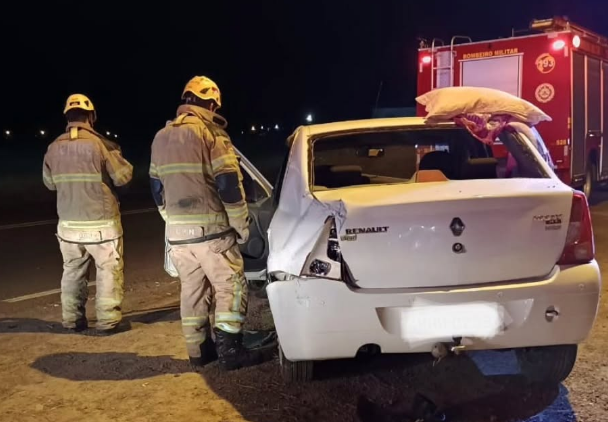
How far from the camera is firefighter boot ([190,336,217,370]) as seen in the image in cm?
470

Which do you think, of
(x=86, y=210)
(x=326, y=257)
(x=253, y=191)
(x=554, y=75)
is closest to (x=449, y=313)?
(x=326, y=257)

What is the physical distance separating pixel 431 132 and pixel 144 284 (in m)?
3.74

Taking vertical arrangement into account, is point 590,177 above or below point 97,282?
above

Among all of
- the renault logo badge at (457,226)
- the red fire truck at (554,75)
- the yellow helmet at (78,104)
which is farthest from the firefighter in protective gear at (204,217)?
the red fire truck at (554,75)

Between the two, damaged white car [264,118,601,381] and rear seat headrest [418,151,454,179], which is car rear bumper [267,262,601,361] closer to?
damaged white car [264,118,601,381]

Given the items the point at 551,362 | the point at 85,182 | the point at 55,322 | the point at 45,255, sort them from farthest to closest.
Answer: the point at 45,255
the point at 55,322
the point at 85,182
the point at 551,362

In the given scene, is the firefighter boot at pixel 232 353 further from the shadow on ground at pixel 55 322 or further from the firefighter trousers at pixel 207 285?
the shadow on ground at pixel 55 322

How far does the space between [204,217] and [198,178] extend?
24cm

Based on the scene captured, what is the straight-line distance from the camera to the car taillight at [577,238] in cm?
365

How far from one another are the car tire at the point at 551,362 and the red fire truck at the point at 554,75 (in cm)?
733

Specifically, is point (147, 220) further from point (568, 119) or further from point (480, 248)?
point (480, 248)

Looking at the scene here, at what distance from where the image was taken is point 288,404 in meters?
4.03

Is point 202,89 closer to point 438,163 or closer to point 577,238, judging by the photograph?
point 438,163

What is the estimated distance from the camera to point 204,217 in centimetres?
452
